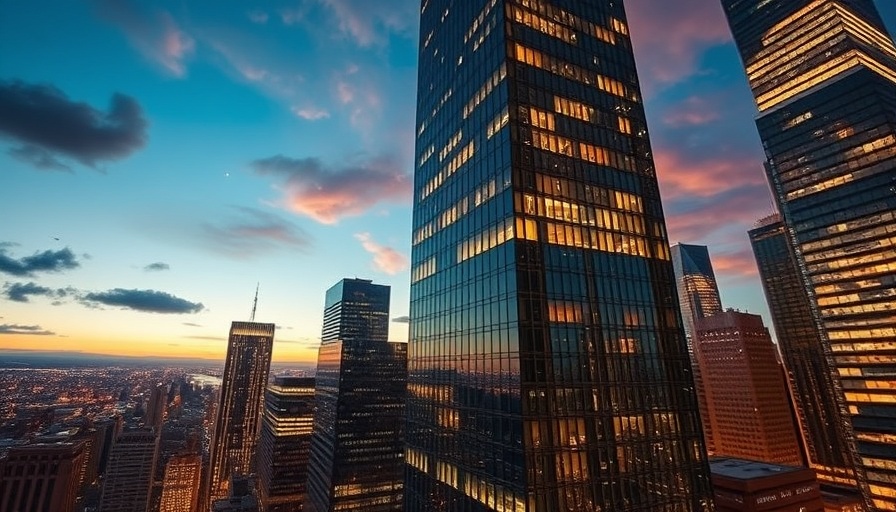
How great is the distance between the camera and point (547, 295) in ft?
150

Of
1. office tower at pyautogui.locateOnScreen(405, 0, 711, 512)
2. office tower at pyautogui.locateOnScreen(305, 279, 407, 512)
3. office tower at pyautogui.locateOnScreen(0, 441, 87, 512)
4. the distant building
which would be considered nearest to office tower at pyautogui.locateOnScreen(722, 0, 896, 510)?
the distant building

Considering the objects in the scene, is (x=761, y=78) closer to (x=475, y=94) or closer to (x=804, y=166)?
(x=804, y=166)

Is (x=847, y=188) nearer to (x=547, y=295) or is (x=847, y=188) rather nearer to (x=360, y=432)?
(x=547, y=295)

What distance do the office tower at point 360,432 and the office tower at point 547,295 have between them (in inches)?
4909

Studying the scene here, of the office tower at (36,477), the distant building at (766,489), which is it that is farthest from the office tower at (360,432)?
the distant building at (766,489)

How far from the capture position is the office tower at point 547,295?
42219 mm

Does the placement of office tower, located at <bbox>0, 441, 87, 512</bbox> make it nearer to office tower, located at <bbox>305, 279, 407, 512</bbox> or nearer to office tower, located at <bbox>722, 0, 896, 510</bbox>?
office tower, located at <bbox>305, 279, 407, 512</bbox>

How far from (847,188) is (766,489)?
90.6 m

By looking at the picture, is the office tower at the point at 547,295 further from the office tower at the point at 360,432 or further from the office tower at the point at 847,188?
the office tower at the point at 360,432

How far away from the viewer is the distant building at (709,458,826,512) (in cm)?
8819

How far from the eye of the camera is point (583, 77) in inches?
2320

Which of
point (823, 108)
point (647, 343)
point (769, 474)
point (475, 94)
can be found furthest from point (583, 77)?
point (823, 108)

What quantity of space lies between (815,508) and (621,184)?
102158 mm

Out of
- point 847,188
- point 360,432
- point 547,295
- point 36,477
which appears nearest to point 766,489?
point 547,295
